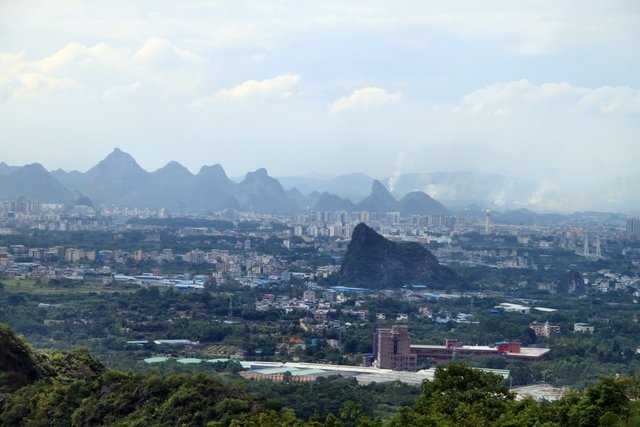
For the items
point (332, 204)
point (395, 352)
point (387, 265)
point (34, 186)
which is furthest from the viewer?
point (332, 204)

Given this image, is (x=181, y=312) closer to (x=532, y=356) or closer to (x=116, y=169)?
(x=532, y=356)

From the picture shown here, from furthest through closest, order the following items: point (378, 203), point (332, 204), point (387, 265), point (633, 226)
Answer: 1. point (378, 203)
2. point (332, 204)
3. point (633, 226)
4. point (387, 265)

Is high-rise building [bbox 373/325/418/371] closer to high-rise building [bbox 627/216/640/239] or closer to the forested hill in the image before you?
the forested hill

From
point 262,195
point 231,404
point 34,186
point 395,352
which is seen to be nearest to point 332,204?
point 262,195

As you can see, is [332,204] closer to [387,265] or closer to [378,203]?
[378,203]

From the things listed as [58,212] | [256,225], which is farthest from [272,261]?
[58,212]
